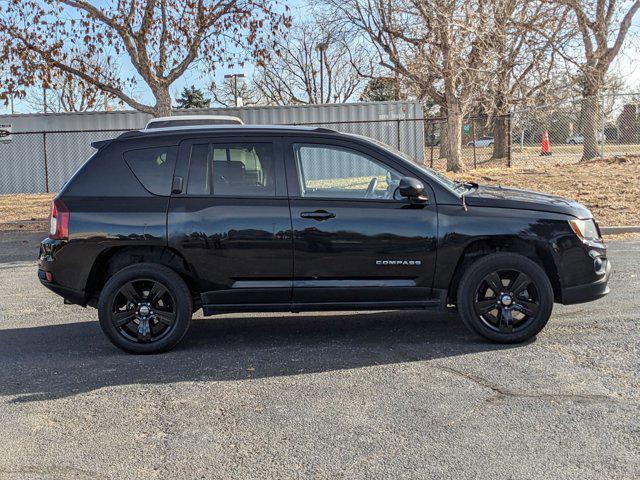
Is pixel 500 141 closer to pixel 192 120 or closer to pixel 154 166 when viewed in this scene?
pixel 192 120

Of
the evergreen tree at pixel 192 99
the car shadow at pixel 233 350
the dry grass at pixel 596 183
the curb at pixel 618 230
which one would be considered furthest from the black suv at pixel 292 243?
the evergreen tree at pixel 192 99

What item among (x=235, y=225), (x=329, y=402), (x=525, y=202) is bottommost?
(x=329, y=402)

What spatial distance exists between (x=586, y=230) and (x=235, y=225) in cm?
289

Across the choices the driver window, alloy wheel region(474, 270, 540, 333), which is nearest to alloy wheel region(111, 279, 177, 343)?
the driver window

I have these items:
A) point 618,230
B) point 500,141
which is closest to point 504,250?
point 618,230

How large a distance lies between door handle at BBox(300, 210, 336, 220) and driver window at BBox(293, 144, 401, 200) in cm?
16

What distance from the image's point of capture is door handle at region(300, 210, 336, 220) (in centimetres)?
521

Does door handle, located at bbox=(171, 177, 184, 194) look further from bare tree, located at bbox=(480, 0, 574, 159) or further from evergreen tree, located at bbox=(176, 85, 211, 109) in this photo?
evergreen tree, located at bbox=(176, 85, 211, 109)

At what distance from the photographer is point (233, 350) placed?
5434mm

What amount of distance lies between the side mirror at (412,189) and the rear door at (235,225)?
0.96m

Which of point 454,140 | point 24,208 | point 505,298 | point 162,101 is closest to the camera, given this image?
point 505,298

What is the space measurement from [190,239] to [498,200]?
256cm

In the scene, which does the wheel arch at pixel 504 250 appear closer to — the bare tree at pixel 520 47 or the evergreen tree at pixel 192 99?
the bare tree at pixel 520 47

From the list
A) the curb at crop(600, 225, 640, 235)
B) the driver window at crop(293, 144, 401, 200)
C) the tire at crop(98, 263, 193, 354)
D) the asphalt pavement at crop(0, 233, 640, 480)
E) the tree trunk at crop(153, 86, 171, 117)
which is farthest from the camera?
the tree trunk at crop(153, 86, 171, 117)
